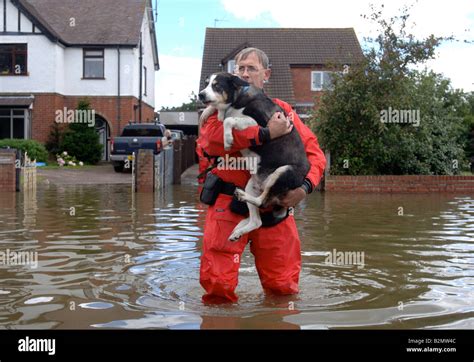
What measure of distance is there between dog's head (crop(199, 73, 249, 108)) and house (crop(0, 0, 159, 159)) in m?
28.7

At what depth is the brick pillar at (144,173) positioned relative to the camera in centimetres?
1819

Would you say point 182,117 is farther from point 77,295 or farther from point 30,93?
point 77,295

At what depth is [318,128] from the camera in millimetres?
20609

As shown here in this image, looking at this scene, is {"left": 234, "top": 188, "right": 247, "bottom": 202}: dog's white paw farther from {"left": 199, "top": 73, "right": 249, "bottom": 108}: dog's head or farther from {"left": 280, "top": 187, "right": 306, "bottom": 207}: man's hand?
{"left": 199, "top": 73, "right": 249, "bottom": 108}: dog's head

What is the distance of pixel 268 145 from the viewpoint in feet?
18.2

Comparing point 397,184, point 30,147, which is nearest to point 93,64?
point 30,147

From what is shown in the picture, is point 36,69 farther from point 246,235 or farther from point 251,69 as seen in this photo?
point 246,235

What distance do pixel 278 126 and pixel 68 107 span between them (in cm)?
3032

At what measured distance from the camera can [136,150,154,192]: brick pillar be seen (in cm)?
1819

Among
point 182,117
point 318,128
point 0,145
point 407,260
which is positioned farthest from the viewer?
point 182,117

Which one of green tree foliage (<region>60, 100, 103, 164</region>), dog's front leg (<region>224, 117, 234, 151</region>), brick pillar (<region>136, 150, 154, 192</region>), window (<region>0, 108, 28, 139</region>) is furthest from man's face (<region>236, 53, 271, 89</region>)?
window (<region>0, 108, 28, 139</region>)

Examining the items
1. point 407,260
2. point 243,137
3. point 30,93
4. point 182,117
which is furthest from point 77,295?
point 182,117

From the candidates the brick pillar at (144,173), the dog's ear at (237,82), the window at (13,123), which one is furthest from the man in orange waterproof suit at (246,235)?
the window at (13,123)

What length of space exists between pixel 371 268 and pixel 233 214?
269cm
